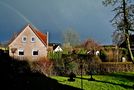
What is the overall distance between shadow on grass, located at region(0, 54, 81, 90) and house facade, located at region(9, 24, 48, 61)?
1122 inches

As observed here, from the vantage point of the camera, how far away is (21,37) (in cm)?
6981

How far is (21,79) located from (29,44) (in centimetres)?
3824

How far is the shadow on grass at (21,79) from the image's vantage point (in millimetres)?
Answer: 13922

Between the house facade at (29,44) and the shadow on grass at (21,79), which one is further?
the house facade at (29,44)

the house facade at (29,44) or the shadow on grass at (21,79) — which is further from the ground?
the house facade at (29,44)

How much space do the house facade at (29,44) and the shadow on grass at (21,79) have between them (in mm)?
28499

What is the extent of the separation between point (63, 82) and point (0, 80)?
64.2 feet

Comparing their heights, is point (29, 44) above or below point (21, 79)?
above

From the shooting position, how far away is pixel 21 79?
32969 millimetres

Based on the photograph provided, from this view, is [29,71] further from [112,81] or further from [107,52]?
[107,52]

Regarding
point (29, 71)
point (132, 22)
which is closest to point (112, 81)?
point (132, 22)

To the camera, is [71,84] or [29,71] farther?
→ [29,71]

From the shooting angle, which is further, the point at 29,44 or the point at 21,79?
the point at 29,44

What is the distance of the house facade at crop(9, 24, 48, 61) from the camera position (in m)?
69.6
